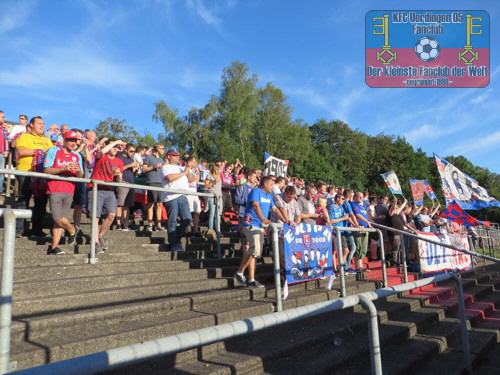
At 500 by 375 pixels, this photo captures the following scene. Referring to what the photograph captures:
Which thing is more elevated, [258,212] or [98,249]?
[258,212]

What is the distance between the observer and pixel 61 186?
5.59 metres

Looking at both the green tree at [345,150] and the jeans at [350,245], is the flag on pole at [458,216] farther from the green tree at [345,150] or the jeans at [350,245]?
the green tree at [345,150]

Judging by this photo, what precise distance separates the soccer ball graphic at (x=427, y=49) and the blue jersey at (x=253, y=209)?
9.33 metres

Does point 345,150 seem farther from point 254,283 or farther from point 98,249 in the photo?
point 98,249

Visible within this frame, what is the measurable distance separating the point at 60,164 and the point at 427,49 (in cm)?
1183

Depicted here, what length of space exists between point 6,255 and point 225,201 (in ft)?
30.3

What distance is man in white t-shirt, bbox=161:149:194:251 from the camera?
700 cm

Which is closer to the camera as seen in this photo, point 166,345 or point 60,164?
point 166,345

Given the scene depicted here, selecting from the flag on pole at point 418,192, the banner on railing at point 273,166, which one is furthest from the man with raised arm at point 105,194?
the flag on pole at point 418,192

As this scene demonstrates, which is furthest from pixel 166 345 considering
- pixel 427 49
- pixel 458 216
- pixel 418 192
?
pixel 418 192

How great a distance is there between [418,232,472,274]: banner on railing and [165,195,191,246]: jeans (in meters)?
5.35

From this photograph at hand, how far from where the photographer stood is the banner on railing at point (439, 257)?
9.47m

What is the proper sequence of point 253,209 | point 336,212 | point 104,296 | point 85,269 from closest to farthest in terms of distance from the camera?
point 104,296 → point 85,269 → point 253,209 → point 336,212

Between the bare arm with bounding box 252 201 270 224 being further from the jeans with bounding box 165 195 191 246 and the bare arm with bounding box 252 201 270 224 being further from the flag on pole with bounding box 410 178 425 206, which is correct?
the flag on pole with bounding box 410 178 425 206
